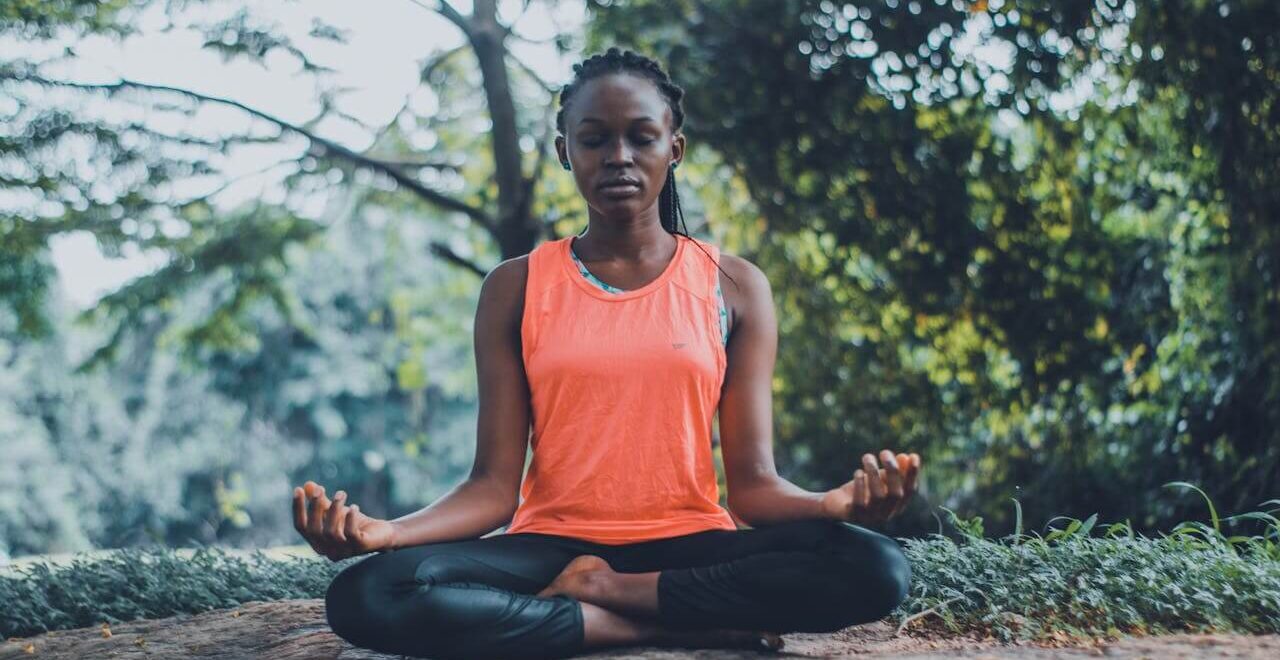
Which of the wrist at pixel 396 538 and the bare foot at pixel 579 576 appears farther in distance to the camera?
the bare foot at pixel 579 576

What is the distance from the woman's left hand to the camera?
92.4 inches

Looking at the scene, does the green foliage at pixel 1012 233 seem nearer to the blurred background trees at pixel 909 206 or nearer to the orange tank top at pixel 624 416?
the blurred background trees at pixel 909 206

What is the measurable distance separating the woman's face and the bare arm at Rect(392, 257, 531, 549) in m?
0.33

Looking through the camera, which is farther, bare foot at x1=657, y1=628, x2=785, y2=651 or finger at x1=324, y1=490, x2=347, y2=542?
bare foot at x1=657, y1=628, x2=785, y2=651

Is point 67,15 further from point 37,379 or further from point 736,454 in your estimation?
point 37,379

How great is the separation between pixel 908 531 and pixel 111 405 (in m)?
19.6

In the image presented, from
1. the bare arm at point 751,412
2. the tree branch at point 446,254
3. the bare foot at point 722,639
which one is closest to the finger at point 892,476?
the bare arm at point 751,412

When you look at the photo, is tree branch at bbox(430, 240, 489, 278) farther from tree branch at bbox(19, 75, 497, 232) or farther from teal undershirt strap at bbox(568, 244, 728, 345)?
teal undershirt strap at bbox(568, 244, 728, 345)

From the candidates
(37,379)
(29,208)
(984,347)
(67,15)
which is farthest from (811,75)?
(37,379)

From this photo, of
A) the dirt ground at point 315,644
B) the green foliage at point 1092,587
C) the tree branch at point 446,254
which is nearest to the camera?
the dirt ground at point 315,644

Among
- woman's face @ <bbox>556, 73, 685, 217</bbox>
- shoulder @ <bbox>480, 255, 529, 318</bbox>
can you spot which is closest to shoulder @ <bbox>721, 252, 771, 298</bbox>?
woman's face @ <bbox>556, 73, 685, 217</bbox>

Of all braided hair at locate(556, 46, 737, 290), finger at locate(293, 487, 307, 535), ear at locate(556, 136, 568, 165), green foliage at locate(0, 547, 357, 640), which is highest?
braided hair at locate(556, 46, 737, 290)

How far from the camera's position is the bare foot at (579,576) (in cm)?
284

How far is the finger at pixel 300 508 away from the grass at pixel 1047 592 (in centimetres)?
163
